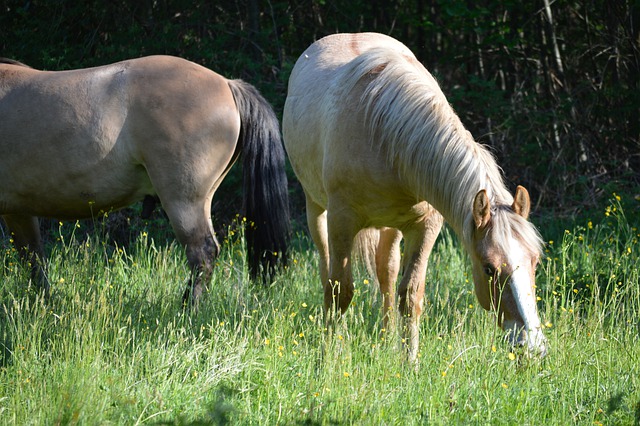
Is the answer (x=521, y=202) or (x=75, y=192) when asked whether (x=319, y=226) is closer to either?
(x=75, y=192)

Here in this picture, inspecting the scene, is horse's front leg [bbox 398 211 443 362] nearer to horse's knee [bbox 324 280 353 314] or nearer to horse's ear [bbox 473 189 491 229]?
horse's knee [bbox 324 280 353 314]

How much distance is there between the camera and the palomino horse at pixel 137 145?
5.08 metres

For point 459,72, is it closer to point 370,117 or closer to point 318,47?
point 318,47

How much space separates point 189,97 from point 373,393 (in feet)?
8.70

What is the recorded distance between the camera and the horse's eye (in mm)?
3543

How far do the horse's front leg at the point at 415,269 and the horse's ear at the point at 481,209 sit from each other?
2.72 feet

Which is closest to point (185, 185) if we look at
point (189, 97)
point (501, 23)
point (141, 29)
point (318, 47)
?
point (189, 97)

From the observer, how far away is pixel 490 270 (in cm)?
356

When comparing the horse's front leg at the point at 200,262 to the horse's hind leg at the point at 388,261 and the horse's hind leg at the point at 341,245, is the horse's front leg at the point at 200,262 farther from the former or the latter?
the horse's hind leg at the point at 388,261

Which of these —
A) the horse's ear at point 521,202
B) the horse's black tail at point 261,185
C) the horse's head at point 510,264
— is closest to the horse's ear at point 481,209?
the horse's head at point 510,264

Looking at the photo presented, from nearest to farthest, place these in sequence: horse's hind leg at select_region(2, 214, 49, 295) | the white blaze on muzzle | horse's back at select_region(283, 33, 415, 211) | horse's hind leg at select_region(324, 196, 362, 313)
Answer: the white blaze on muzzle < horse's back at select_region(283, 33, 415, 211) < horse's hind leg at select_region(324, 196, 362, 313) < horse's hind leg at select_region(2, 214, 49, 295)

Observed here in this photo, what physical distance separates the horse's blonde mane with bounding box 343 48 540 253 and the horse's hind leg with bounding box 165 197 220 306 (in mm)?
1571

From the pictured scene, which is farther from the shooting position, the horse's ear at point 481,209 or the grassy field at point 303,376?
the horse's ear at point 481,209

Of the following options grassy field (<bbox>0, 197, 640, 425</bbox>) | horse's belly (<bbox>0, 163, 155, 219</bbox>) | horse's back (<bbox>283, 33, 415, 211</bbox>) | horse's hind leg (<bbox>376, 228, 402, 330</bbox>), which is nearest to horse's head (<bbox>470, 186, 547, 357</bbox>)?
grassy field (<bbox>0, 197, 640, 425</bbox>)
